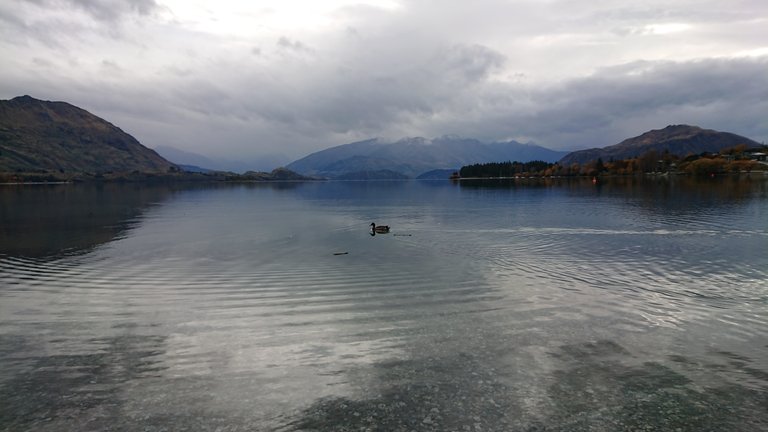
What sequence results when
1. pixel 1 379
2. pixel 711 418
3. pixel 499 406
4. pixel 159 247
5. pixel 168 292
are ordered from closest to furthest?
pixel 711 418, pixel 499 406, pixel 1 379, pixel 168 292, pixel 159 247

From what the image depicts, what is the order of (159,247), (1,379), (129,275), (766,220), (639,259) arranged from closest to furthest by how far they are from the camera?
(1,379) → (129,275) → (639,259) → (159,247) → (766,220)

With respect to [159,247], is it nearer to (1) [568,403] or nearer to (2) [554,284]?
(2) [554,284]

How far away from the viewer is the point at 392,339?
20.5 metres

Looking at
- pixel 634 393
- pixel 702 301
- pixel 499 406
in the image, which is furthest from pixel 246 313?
pixel 702 301

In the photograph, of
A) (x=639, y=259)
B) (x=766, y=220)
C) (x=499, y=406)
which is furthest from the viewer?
(x=766, y=220)

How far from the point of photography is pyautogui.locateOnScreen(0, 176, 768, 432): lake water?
14.1 metres

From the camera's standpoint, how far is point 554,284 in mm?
30453

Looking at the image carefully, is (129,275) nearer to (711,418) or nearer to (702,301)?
(711,418)

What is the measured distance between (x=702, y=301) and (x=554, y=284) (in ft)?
28.7

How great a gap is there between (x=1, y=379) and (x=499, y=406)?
66.3ft

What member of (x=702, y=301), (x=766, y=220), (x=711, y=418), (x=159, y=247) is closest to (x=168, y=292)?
(x=159, y=247)

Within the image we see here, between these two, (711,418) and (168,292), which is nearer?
(711,418)

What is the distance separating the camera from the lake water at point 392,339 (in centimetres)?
1408

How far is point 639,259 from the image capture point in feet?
126
